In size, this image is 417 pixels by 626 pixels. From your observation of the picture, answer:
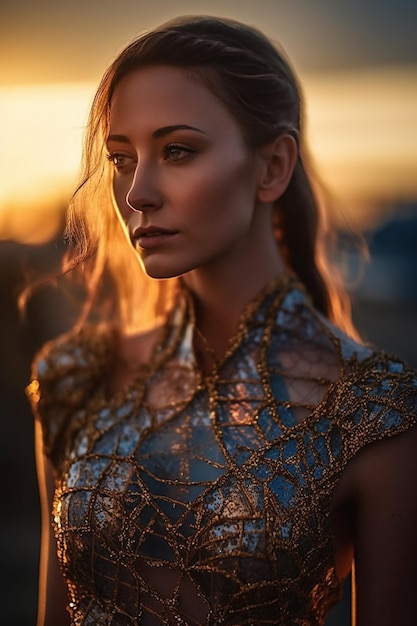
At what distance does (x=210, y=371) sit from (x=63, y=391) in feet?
1.20

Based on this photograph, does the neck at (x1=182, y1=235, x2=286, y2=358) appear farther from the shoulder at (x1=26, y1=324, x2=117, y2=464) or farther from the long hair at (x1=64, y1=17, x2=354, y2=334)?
the shoulder at (x1=26, y1=324, x2=117, y2=464)

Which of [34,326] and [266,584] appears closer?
[266,584]

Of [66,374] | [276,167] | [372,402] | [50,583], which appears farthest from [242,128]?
[50,583]

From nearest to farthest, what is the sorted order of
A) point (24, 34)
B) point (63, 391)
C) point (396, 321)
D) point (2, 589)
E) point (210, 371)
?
point (210, 371)
point (63, 391)
point (24, 34)
point (2, 589)
point (396, 321)

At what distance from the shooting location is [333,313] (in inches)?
82.9

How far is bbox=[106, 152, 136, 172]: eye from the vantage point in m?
1.78

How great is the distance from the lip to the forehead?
0.20 m

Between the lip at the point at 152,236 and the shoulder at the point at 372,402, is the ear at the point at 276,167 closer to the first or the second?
the lip at the point at 152,236

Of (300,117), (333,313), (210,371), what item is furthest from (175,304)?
(300,117)

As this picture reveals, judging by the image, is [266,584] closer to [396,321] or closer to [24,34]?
[24,34]

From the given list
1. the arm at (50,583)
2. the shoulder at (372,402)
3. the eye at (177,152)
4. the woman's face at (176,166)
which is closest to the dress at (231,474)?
the shoulder at (372,402)

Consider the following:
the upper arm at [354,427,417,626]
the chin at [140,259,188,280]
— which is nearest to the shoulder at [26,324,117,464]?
the chin at [140,259,188,280]

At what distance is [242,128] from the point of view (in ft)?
5.89

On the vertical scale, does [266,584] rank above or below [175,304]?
below
